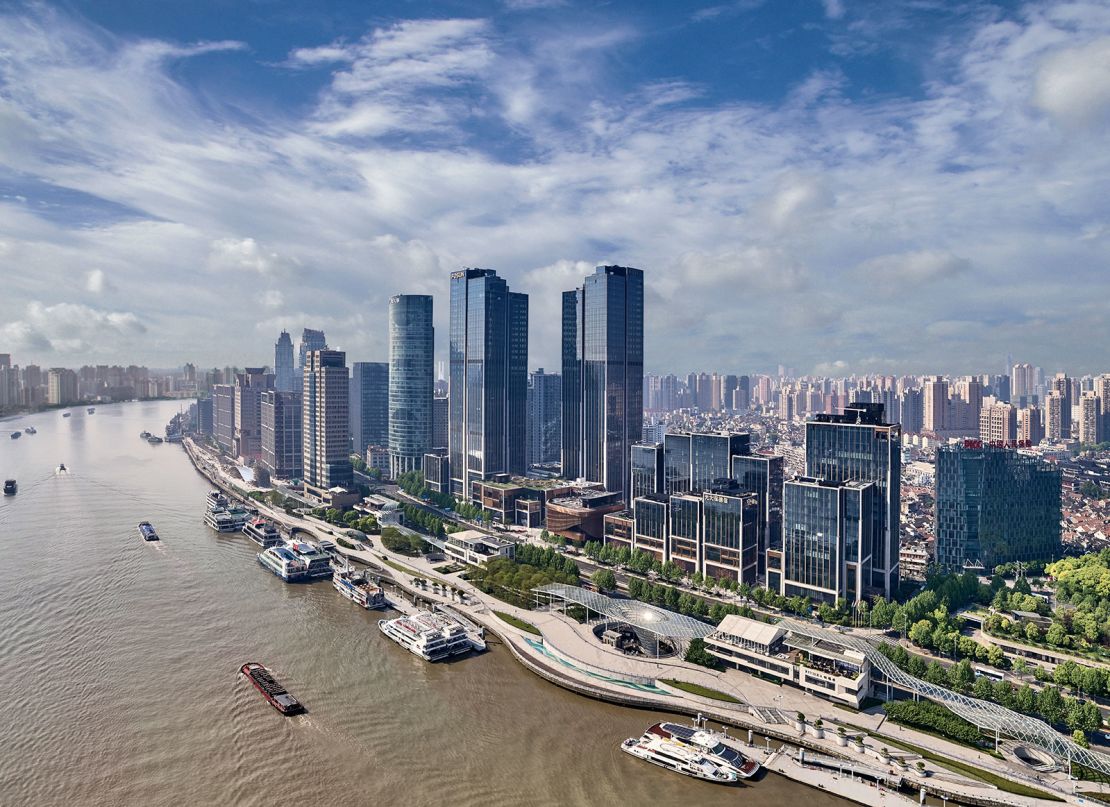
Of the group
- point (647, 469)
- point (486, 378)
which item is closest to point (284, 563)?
point (647, 469)

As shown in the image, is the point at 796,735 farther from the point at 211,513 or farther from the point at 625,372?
the point at 211,513

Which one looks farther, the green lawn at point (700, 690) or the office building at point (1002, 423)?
the office building at point (1002, 423)

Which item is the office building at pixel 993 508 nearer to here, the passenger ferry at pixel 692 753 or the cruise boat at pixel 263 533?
the passenger ferry at pixel 692 753

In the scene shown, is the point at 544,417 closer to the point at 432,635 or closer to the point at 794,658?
the point at 432,635

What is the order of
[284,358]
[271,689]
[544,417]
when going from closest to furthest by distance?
[271,689], [544,417], [284,358]

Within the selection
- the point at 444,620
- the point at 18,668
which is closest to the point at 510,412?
the point at 444,620

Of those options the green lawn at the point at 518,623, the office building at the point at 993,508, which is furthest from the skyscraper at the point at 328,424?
the office building at the point at 993,508

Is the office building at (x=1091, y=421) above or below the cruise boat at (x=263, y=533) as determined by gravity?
above
